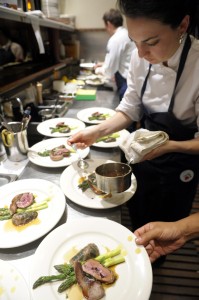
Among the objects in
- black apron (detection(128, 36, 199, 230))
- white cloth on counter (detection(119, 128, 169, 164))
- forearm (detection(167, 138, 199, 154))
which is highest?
white cloth on counter (detection(119, 128, 169, 164))

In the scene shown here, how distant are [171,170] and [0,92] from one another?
165cm

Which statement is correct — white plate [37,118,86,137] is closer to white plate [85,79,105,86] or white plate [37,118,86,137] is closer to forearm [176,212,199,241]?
forearm [176,212,199,241]

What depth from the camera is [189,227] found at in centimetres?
101

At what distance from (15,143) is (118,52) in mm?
2788

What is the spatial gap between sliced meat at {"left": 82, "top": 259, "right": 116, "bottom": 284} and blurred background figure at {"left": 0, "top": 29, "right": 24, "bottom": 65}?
2.50m

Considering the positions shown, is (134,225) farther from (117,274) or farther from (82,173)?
(117,274)

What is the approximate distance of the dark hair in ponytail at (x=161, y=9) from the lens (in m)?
0.96

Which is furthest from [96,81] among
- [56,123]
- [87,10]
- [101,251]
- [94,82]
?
[101,251]

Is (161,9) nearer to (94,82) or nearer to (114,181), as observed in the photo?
(114,181)

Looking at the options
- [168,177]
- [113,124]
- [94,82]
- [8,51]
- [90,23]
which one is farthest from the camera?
[90,23]

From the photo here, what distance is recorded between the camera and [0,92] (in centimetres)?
203

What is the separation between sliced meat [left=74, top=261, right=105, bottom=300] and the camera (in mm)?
735

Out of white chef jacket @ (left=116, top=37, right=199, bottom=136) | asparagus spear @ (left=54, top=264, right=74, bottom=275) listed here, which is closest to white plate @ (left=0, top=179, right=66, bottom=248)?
asparagus spear @ (left=54, top=264, right=74, bottom=275)

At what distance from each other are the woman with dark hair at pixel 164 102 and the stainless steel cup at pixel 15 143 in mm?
368
